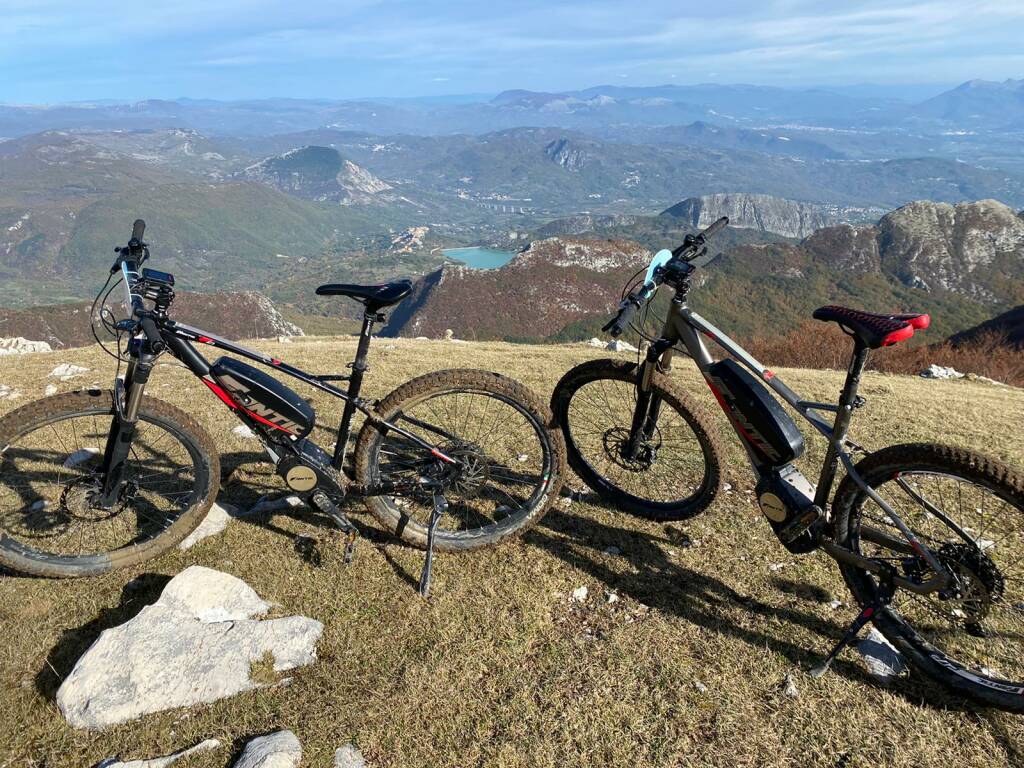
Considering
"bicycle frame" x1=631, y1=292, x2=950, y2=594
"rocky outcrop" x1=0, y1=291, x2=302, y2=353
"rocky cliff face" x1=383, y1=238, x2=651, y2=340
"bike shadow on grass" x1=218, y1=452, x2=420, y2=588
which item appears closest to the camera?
"bicycle frame" x1=631, y1=292, x2=950, y2=594

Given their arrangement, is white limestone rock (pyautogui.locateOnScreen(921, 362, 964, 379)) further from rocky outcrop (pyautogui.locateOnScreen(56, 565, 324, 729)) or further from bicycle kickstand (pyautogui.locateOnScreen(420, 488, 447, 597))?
rocky outcrop (pyautogui.locateOnScreen(56, 565, 324, 729))

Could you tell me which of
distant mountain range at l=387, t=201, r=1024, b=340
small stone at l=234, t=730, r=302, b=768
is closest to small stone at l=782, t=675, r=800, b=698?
small stone at l=234, t=730, r=302, b=768

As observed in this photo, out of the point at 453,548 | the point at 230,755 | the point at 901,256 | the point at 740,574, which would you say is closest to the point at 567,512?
the point at 453,548

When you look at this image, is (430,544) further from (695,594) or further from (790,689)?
(790,689)

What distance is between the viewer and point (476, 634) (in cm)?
425

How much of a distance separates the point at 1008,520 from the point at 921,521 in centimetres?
64

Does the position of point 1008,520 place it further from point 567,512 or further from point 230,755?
point 230,755

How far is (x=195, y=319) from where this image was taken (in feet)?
403

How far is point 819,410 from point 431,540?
332 centimetres

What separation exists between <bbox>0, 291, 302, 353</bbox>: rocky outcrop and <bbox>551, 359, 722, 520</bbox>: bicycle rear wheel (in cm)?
10888

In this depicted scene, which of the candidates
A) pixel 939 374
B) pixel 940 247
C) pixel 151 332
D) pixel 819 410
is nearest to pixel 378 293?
pixel 151 332

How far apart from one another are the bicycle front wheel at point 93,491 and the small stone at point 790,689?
477 cm

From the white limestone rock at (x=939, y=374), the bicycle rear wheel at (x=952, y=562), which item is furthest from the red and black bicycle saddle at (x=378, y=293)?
the white limestone rock at (x=939, y=374)

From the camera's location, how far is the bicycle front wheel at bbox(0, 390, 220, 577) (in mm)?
4523
